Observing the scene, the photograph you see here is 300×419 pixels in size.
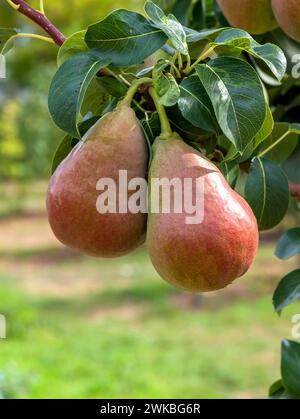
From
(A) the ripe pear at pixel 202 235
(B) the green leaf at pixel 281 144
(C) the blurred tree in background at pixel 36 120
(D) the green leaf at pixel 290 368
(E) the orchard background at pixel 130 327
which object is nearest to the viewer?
(A) the ripe pear at pixel 202 235

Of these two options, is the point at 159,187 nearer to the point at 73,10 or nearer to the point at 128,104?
the point at 128,104

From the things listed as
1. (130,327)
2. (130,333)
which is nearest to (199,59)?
(130,333)

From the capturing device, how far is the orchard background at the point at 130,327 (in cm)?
299

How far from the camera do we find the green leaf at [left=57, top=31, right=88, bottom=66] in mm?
665

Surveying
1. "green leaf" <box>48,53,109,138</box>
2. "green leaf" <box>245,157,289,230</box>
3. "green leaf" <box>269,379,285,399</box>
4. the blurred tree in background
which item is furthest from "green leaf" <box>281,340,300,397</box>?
the blurred tree in background

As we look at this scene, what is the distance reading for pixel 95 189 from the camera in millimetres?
606

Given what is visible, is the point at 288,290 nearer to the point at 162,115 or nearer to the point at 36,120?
the point at 162,115

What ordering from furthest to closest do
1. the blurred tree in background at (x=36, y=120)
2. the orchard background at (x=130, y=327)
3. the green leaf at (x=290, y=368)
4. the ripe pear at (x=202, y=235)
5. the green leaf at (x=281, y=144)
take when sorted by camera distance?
the blurred tree in background at (x=36, y=120) < the orchard background at (x=130, y=327) < the green leaf at (x=290, y=368) < the green leaf at (x=281, y=144) < the ripe pear at (x=202, y=235)

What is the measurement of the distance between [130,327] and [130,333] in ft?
0.44

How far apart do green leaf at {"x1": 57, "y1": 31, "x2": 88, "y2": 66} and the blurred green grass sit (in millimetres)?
1722

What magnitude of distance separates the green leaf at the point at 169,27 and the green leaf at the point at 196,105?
4 cm

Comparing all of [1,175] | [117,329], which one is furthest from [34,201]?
[117,329]

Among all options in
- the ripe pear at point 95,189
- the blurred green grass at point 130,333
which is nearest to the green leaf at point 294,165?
the ripe pear at point 95,189

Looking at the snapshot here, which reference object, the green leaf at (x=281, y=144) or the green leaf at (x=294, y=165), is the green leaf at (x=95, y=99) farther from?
the green leaf at (x=294, y=165)
